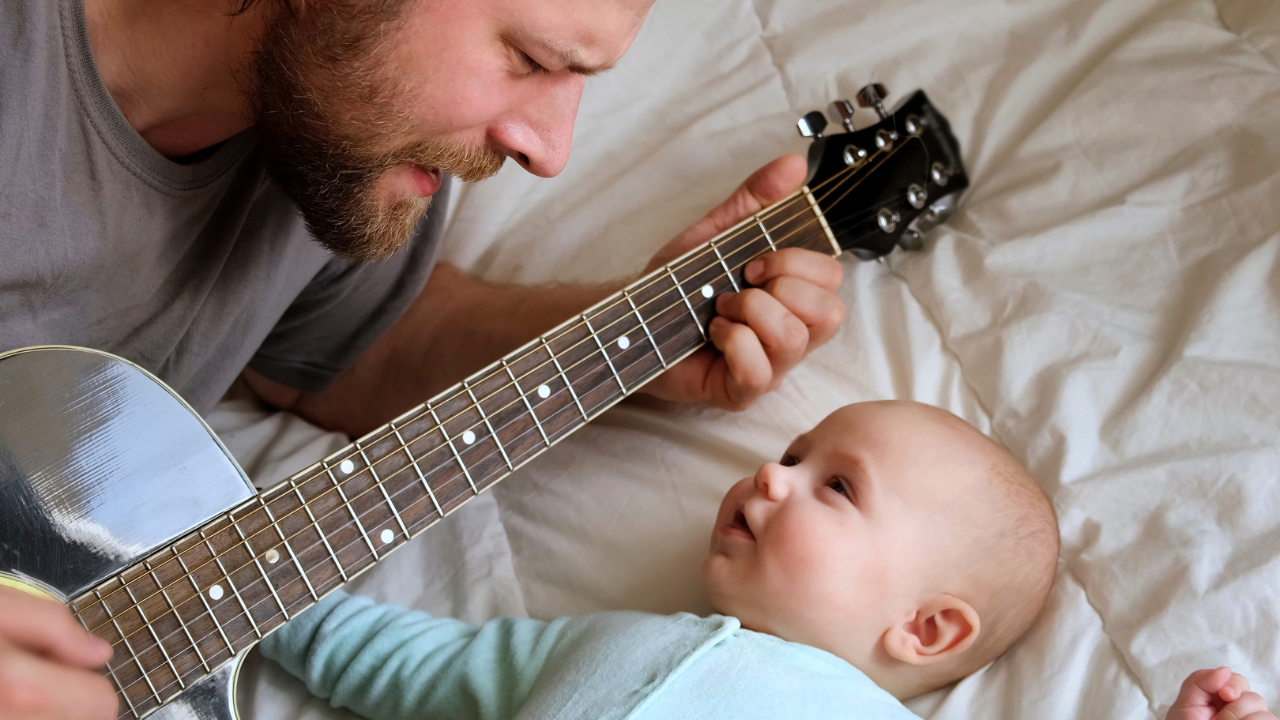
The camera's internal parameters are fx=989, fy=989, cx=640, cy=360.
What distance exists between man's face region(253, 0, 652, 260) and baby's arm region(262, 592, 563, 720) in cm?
38

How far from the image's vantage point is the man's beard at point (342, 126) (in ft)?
2.86

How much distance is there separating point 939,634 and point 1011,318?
1.44 ft

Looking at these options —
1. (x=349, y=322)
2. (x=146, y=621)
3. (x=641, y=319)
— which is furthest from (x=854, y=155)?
(x=146, y=621)

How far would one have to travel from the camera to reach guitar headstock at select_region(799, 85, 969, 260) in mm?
1228

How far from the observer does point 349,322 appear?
1335mm

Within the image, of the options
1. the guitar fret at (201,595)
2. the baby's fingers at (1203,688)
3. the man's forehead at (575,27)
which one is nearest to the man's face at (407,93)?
the man's forehead at (575,27)

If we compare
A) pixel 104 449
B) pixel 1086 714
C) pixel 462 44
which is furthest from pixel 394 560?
Result: pixel 1086 714

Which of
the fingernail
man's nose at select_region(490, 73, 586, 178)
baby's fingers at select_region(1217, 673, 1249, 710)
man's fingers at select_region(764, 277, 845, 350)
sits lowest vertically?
baby's fingers at select_region(1217, 673, 1249, 710)

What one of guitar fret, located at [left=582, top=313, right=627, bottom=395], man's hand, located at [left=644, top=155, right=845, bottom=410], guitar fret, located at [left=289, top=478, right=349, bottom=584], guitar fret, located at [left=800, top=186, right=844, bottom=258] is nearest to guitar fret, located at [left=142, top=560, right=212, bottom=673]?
guitar fret, located at [left=289, top=478, right=349, bottom=584]

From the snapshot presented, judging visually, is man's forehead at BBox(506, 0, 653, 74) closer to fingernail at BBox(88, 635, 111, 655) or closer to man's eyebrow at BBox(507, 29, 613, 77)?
man's eyebrow at BBox(507, 29, 613, 77)

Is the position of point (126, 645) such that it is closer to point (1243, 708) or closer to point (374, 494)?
point (374, 494)

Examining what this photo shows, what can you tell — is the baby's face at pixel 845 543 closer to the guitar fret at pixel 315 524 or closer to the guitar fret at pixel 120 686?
the guitar fret at pixel 315 524

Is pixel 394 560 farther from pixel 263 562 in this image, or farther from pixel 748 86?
pixel 748 86

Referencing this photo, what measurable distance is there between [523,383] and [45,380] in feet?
1.36
